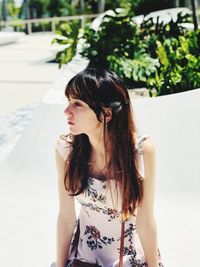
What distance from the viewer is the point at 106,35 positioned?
6168mm

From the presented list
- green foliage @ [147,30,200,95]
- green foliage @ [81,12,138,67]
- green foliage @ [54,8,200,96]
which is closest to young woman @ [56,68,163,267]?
green foliage @ [147,30,200,95]

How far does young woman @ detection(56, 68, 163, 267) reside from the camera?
1.67 m

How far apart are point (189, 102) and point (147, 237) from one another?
1.57 m

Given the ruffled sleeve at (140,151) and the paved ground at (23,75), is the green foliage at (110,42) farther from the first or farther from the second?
the ruffled sleeve at (140,151)

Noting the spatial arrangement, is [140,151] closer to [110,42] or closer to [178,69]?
[178,69]

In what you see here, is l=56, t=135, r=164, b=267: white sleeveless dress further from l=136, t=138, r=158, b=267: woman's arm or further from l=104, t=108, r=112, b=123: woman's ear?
l=104, t=108, r=112, b=123: woman's ear

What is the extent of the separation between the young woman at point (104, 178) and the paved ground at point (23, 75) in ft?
14.8

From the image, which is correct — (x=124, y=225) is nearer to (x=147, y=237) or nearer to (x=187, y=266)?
(x=147, y=237)

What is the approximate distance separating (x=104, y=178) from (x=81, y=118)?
0.92ft

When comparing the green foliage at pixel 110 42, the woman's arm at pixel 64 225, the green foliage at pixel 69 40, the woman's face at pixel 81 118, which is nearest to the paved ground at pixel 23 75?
the green foliage at pixel 69 40

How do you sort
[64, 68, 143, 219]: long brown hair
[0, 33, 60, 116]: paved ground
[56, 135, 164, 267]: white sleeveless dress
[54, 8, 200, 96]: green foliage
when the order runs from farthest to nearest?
1. [0, 33, 60, 116]: paved ground
2. [54, 8, 200, 96]: green foliage
3. [56, 135, 164, 267]: white sleeveless dress
4. [64, 68, 143, 219]: long brown hair

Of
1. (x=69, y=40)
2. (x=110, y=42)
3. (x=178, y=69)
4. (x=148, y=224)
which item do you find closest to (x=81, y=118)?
(x=148, y=224)

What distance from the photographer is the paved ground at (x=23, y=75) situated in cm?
718

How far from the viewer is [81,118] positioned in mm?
1712
